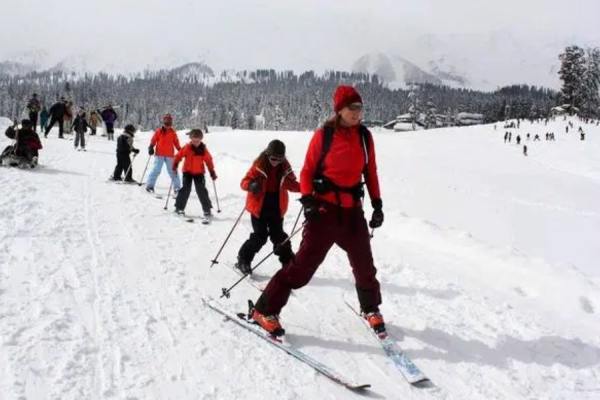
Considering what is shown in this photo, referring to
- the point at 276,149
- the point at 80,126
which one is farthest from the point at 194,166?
the point at 80,126

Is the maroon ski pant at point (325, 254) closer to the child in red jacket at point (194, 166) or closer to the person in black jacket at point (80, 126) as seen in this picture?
the child in red jacket at point (194, 166)

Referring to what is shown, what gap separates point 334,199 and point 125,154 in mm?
9194

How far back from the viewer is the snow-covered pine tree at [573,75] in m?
80.8

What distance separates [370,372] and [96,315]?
7.92ft

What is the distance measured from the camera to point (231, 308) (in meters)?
5.07

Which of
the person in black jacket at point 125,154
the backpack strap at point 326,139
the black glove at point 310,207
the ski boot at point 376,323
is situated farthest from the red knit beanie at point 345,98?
the person in black jacket at point 125,154

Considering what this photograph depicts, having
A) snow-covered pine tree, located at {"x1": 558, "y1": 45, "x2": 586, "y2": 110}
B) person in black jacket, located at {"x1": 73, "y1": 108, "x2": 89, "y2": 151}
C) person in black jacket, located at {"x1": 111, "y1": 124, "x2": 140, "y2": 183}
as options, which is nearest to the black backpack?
person in black jacket, located at {"x1": 111, "y1": 124, "x2": 140, "y2": 183}

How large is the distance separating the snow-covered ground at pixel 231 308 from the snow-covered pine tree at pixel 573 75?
82657 millimetres

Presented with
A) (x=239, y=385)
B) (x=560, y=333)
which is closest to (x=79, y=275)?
(x=239, y=385)

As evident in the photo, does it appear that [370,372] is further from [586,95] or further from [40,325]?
[586,95]

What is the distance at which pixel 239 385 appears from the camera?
357 cm

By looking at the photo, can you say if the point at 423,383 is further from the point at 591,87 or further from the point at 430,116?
the point at 430,116

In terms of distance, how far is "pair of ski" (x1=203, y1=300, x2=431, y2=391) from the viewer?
12.4 feet

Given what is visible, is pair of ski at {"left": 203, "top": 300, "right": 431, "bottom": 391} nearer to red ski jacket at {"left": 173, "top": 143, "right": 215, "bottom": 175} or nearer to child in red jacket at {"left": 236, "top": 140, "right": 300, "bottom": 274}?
child in red jacket at {"left": 236, "top": 140, "right": 300, "bottom": 274}
